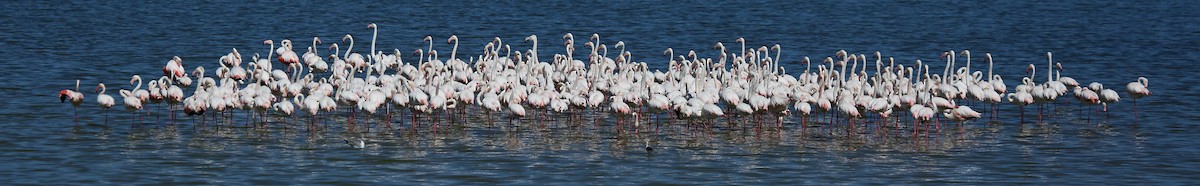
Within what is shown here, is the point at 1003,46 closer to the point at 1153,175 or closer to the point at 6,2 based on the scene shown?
the point at 1153,175

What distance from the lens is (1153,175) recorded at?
21.8 meters

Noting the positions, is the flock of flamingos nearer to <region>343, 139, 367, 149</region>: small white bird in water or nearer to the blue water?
the blue water

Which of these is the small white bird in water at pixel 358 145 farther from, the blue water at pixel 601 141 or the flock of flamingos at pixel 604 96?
Answer: the flock of flamingos at pixel 604 96

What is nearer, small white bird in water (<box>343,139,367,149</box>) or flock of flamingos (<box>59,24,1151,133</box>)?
small white bird in water (<box>343,139,367,149</box>)

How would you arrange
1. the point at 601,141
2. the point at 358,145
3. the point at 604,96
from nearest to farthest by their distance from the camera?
the point at 358,145 < the point at 601,141 < the point at 604,96

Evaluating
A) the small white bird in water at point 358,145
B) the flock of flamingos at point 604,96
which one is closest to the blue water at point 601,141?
the small white bird in water at point 358,145

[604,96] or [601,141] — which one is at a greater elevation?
[604,96]

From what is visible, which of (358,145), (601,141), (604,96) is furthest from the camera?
(604,96)

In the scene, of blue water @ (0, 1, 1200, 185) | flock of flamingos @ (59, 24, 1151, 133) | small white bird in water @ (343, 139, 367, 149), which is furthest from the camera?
flock of flamingos @ (59, 24, 1151, 133)

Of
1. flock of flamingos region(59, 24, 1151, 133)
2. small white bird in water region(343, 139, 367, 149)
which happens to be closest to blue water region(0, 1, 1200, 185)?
small white bird in water region(343, 139, 367, 149)

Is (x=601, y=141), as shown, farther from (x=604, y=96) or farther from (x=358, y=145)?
(x=604, y=96)

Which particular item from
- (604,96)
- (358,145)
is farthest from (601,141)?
(604,96)

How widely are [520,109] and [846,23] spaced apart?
31.4 meters

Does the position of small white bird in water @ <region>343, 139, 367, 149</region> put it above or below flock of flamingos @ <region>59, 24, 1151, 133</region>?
below
